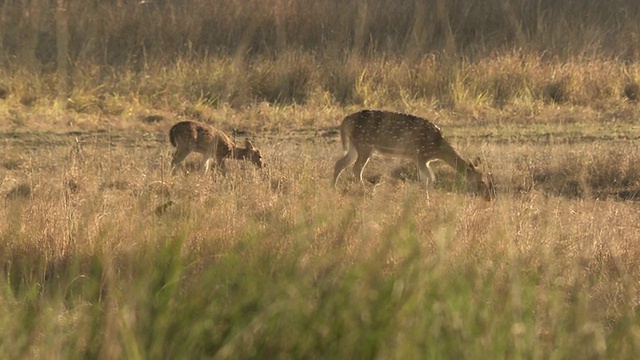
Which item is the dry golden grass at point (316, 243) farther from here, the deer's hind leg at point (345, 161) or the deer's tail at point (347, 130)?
the deer's tail at point (347, 130)

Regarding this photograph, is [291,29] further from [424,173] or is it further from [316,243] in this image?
[316,243]

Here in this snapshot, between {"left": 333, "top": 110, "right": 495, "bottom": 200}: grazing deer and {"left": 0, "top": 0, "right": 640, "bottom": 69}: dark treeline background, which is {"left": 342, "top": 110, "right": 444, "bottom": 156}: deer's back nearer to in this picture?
{"left": 333, "top": 110, "right": 495, "bottom": 200}: grazing deer

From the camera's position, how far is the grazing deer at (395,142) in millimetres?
11531

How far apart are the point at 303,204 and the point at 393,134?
4.13 metres

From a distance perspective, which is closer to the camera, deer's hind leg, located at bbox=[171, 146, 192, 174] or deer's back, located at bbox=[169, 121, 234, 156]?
deer's hind leg, located at bbox=[171, 146, 192, 174]

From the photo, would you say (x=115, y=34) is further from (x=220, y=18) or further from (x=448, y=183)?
(x=448, y=183)

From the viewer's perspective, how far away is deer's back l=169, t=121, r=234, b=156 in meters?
12.1

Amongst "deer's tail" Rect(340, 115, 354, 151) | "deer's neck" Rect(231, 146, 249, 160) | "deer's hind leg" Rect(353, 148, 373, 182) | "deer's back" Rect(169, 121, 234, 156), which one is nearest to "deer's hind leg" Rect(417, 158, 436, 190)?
"deer's hind leg" Rect(353, 148, 373, 182)

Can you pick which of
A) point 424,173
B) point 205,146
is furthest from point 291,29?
point 424,173

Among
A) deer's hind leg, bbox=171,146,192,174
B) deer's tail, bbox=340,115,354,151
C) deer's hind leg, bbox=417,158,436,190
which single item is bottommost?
deer's hind leg, bbox=171,146,192,174

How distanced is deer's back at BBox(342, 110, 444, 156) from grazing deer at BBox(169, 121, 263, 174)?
1104 millimetres

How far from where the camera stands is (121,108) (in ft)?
51.3

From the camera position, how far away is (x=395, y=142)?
38.0 ft

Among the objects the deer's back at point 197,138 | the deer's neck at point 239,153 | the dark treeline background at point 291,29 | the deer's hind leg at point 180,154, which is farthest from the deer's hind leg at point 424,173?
the dark treeline background at point 291,29
